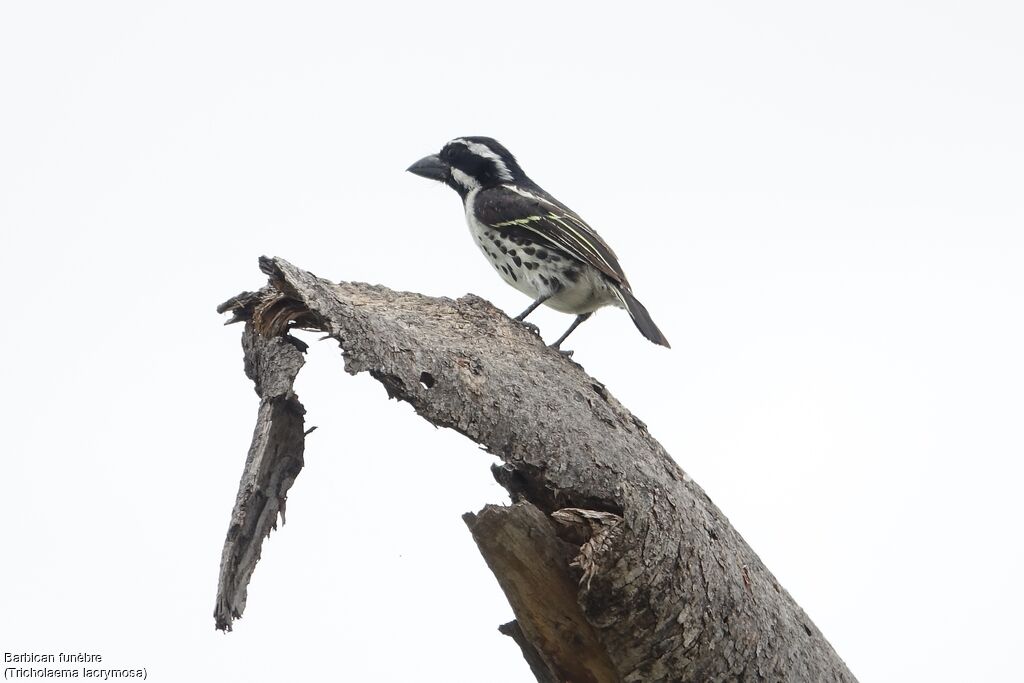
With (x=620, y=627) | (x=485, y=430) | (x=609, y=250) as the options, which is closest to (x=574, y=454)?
(x=485, y=430)

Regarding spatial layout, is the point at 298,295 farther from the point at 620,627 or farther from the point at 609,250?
the point at 609,250

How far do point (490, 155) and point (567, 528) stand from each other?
200 inches

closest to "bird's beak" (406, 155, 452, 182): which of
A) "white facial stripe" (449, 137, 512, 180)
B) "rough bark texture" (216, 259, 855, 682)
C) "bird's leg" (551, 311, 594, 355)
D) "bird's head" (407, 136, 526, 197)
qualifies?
"bird's head" (407, 136, 526, 197)

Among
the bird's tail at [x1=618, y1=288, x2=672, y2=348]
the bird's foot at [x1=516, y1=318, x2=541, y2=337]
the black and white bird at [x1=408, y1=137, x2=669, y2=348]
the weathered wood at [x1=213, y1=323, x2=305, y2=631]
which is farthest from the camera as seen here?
the black and white bird at [x1=408, y1=137, x2=669, y2=348]

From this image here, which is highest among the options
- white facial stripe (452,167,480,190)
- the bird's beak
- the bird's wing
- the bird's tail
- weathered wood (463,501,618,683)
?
the bird's beak

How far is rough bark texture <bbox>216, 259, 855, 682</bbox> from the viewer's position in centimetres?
496

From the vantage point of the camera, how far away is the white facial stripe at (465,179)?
9555 mm

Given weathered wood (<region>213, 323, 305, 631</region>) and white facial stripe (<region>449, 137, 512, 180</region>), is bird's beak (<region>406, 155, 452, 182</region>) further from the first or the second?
weathered wood (<region>213, 323, 305, 631</region>)

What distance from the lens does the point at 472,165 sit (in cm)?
960

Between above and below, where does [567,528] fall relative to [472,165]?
below

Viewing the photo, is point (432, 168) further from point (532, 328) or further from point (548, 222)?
point (532, 328)

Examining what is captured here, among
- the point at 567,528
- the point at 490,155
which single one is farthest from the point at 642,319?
the point at 567,528

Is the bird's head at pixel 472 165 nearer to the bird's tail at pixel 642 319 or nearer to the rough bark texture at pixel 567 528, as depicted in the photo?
the bird's tail at pixel 642 319

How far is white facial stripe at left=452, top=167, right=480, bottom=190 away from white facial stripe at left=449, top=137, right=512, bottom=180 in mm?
205
